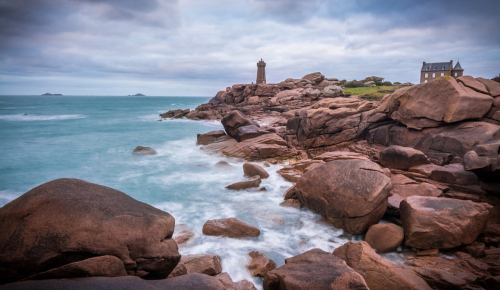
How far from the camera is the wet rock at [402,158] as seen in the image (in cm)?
1115

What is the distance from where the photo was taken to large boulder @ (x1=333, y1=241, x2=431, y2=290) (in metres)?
5.30

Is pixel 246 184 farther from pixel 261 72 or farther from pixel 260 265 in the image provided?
pixel 261 72

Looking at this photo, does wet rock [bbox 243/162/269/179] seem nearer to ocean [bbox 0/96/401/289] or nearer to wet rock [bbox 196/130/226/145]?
ocean [bbox 0/96/401/289]

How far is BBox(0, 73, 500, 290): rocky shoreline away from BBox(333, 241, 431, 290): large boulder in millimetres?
21

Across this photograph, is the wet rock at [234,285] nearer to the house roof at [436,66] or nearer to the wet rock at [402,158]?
the wet rock at [402,158]

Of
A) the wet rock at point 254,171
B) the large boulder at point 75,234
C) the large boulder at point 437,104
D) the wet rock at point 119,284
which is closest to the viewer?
the wet rock at point 119,284

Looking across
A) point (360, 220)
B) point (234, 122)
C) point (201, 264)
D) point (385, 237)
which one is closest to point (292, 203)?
point (360, 220)

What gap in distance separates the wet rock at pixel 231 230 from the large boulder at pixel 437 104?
10.9 m

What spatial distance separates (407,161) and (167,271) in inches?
400

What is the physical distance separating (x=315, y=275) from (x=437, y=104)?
12676 millimetres

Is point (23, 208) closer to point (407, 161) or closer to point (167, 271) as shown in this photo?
point (167, 271)

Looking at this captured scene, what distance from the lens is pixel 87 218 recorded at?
4621mm

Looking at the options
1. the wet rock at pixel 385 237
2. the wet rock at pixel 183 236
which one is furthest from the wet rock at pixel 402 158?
the wet rock at pixel 183 236

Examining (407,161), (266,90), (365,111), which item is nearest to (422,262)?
(407,161)
